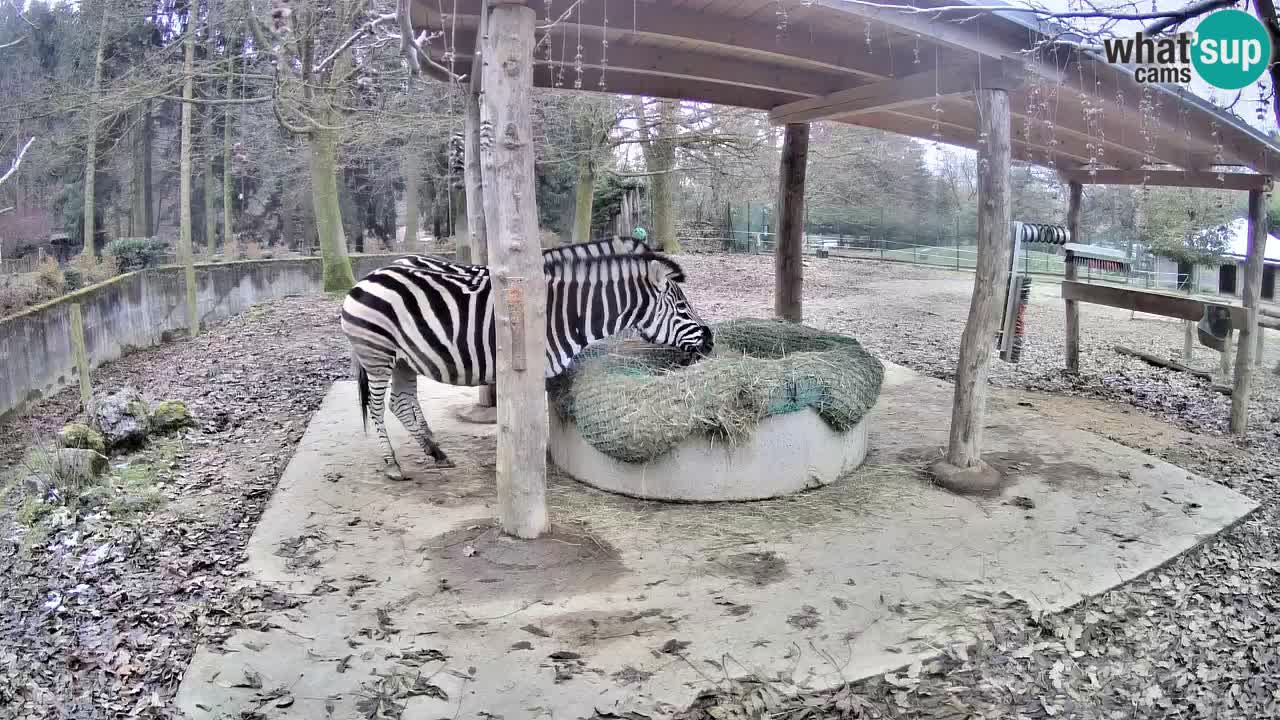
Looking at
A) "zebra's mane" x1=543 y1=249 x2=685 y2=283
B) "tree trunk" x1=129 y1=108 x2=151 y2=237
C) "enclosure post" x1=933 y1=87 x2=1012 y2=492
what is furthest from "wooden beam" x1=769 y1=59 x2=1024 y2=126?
"tree trunk" x1=129 y1=108 x2=151 y2=237

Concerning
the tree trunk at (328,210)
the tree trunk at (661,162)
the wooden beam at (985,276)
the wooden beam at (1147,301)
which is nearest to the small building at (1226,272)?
the wooden beam at (1147,301)

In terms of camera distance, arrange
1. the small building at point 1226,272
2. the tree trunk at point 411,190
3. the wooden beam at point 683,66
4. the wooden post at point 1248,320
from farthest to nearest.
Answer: the tree trunk at point 411,190, the small building at point 1226,272, the wooden post at point 1248,320, the wooden beam at point 683,66

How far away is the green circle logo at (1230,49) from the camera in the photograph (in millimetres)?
3217

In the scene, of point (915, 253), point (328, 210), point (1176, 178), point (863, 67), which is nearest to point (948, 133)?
point (1176, 178)

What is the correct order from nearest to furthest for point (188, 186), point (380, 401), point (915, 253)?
point (380, 401)
point (188, 186)
point (915, 253)

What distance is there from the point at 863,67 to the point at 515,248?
313 centimetres

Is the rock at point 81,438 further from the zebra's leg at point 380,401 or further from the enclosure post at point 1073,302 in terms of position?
the enclosure post at point 1073,302

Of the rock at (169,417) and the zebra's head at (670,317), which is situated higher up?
the zebra's head at (670,317)

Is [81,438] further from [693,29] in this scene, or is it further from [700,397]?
[693,29]

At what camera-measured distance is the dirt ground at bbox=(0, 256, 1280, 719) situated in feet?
10.5

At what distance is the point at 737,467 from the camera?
5.15 metres

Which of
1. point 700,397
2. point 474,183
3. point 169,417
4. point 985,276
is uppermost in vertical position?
point 474,183

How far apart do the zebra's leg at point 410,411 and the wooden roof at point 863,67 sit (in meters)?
2.35

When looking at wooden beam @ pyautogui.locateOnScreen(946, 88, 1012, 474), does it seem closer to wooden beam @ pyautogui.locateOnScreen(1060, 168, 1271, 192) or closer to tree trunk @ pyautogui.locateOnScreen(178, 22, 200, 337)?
wooden beam @ pyautogui.locateOnScreen(1060, 168, 1271, 192)
